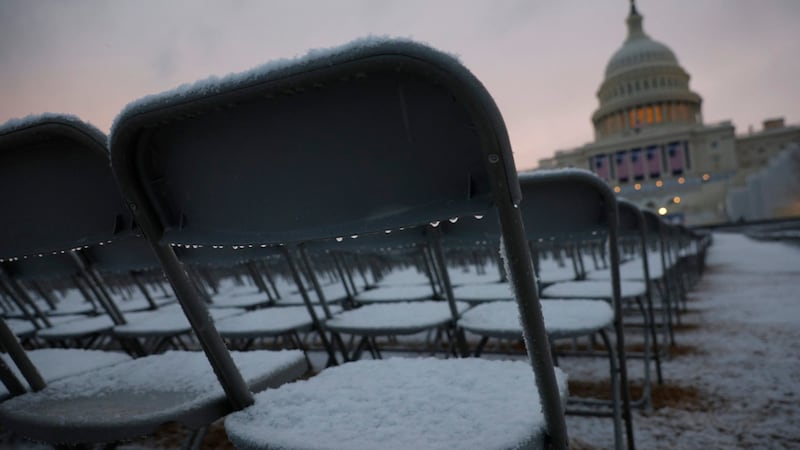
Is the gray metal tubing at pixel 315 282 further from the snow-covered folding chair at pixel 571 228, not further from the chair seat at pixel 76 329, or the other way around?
the chair seat at pixel 76 329

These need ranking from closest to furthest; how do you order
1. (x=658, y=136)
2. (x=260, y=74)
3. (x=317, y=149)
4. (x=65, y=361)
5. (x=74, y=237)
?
(x=260, y=74) → (x=317, y=149) → (x=74, y=237) → (x=65, y=361) → (x=658, y=136)

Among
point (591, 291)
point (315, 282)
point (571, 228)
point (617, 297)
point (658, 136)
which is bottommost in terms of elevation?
point (591, 291)

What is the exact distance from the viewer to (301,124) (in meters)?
0.62

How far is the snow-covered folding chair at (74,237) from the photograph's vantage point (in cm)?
78

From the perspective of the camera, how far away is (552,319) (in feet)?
4.80

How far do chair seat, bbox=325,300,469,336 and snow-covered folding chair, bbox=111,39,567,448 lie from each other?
2.23 ft

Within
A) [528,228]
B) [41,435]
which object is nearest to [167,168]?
[41,435]

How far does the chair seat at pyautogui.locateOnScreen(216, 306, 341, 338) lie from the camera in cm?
173

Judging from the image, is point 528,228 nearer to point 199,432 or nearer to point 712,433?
point 199,432

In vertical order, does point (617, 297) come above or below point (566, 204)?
below

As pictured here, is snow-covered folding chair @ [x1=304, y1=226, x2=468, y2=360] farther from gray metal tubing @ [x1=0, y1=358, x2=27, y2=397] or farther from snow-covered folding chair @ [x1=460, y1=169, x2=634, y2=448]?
gray metal tubing @ [x1=0, y1=358, x2=27, y2=397]

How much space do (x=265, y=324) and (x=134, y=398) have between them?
2.91ft

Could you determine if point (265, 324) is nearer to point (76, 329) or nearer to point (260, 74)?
point (76, 329)

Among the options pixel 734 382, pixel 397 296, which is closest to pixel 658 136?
pixel 734 382
